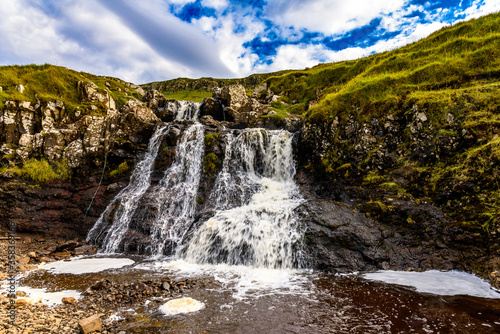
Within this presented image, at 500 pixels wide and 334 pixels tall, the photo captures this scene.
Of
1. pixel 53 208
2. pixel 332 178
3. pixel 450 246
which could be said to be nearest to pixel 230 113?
pixel 332 178

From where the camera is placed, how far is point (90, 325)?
534 centimetres

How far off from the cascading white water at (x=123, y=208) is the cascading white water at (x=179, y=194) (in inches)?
62.7

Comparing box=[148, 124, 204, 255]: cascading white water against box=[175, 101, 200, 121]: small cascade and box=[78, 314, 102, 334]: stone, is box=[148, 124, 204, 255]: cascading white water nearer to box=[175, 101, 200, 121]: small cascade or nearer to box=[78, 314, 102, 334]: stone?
box=[78, 314, 102, 334]: stone

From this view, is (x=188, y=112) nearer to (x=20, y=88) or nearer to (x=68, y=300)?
(x=20, y=88)

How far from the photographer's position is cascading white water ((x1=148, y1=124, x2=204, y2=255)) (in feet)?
44.5

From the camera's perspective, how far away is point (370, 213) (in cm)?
1149

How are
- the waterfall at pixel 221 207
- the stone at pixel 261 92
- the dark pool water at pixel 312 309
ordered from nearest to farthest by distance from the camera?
the dark pool water at pixel 312 309
the waterfall at pixel 221 207
the stone at pixel 261 92

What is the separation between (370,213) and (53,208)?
21.1 m

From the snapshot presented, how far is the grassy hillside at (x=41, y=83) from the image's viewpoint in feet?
66.7

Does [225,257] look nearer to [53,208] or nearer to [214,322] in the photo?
[214,322]

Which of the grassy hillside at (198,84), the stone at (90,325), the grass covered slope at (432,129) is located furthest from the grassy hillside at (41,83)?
the grassy hillside at (198,84)

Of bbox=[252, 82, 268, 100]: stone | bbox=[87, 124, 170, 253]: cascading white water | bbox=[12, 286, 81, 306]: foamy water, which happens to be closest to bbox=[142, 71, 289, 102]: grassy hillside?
bbox=[252, 82, 268, 100]: stone

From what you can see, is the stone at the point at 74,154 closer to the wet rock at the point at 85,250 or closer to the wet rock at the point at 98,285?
the wet rock at the point at 85,250

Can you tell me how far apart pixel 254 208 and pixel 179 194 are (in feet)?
19.8
